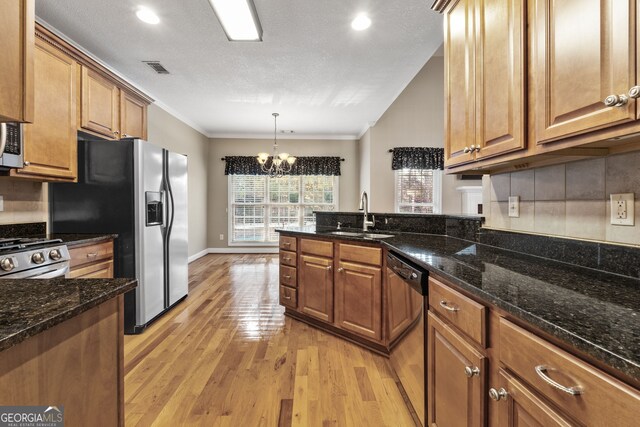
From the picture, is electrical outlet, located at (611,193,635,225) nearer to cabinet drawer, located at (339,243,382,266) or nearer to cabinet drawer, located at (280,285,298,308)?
cabinet drawer, located at (339,243,382,266)

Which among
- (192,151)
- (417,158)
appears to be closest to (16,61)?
(192,151)

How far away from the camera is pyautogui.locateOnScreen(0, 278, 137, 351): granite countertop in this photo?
622mm

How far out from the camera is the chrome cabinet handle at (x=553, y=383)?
0.63 meters

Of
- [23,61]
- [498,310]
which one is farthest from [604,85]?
[23,61]

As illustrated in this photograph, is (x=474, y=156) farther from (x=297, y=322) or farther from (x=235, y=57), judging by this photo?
(x=235, y=57)

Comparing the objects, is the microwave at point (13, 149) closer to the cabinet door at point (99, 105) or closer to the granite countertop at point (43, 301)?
the cabinet door at point (99, 105)

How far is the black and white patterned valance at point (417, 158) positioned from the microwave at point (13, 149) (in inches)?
205

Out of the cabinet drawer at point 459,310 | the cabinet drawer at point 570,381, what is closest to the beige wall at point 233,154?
the cabinet drawer at point 459,310

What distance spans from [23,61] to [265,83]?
334 centimetres

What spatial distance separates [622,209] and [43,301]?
6.15 feet

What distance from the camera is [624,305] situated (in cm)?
80

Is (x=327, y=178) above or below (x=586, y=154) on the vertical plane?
above

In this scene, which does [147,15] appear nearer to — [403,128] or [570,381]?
[570,381]

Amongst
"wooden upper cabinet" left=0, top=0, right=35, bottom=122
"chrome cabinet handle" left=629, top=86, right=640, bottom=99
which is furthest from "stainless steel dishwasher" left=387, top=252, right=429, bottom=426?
"wooden upper cabinet" left=0, top=0, right=35, bottom=122
